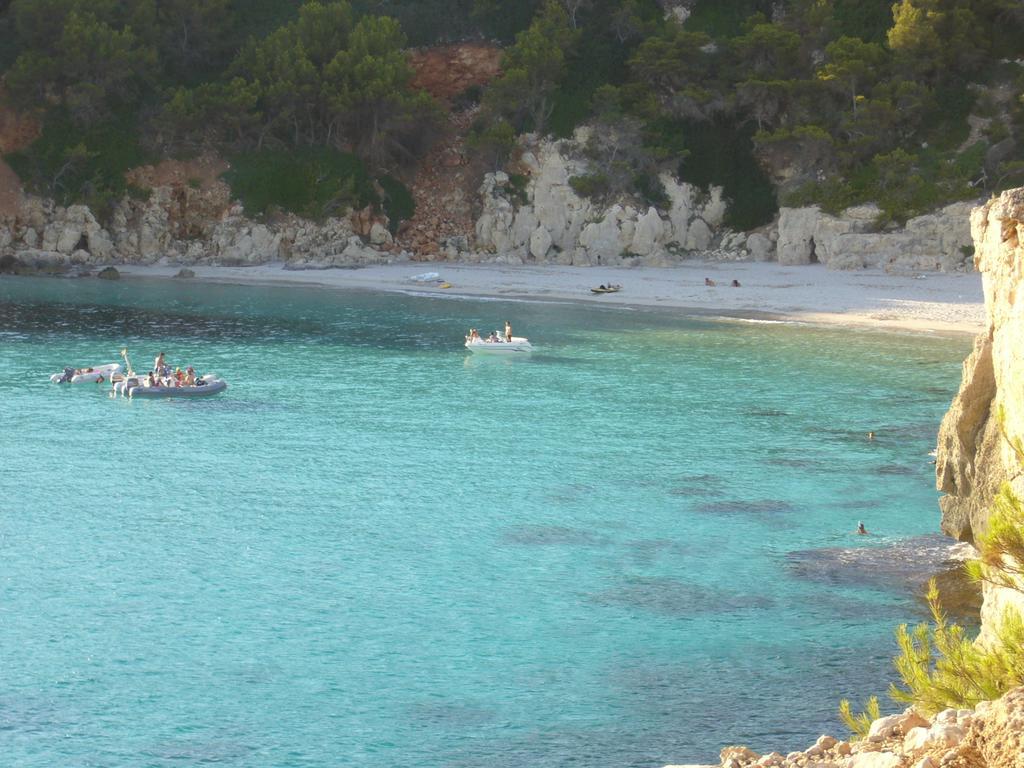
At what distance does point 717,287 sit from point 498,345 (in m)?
18.9

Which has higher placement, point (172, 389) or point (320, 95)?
point (320, 95)

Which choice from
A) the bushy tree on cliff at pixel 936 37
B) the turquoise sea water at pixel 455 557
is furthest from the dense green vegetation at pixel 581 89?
the turquoise sea water at pixel 455 557

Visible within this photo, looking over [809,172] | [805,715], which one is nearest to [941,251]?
[809,172]

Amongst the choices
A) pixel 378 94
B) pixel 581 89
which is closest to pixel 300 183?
pixel 378 94

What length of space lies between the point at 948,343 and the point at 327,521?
3047cm

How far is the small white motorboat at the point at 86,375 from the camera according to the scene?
37.9m

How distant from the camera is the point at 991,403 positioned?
1758 centimetres

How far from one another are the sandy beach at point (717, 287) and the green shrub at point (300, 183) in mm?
4304

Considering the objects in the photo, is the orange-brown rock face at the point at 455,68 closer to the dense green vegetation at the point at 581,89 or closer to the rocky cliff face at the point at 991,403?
the dense green vegetation at the point at 581,89

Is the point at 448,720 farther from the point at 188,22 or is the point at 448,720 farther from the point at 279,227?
the point at 188,22

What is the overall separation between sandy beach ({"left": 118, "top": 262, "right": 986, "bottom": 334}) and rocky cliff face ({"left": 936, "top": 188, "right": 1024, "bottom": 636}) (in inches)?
1220

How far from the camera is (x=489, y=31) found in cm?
7812

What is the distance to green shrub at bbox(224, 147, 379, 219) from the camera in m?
72.4

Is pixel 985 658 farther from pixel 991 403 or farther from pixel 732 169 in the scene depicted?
pixel 732 169
